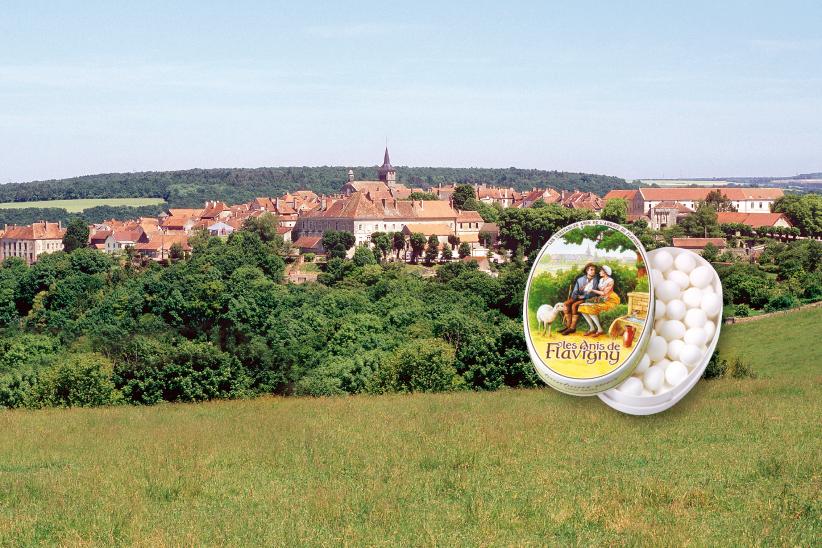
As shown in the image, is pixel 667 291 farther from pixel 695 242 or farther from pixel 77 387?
pixel 695 242

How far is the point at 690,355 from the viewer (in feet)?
26.7

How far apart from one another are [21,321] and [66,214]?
125507mm

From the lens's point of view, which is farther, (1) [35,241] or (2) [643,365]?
(1) [35,241]

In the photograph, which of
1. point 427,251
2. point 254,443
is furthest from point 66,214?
point 254,443

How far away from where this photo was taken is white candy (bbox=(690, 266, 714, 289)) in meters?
8.12

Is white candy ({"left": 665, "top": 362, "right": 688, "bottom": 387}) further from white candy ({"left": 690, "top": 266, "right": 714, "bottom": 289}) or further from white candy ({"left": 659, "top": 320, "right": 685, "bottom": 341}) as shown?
white candy ({"left": 690, "top": 266, "right": 714, "bottom": 289})

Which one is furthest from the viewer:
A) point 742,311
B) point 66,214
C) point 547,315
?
point 66,214

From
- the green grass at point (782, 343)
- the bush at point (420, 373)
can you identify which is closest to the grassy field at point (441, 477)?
the bush at point (420, 373)

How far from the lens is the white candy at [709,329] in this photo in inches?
320

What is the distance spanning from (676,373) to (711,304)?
59cm

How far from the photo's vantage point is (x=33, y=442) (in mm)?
14312

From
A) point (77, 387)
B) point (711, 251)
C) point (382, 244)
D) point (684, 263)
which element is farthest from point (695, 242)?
point (684, 263)

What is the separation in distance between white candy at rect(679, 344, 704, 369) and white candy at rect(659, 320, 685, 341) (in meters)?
0.11

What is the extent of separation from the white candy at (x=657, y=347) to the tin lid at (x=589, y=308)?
4.8 inches
